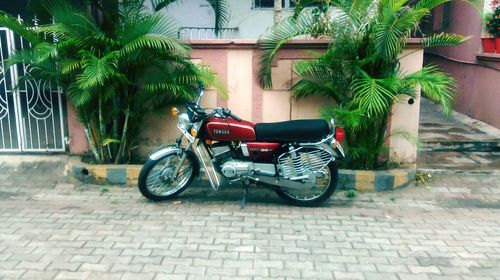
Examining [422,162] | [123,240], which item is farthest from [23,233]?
[422,162]

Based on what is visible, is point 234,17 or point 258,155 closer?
point 258,155

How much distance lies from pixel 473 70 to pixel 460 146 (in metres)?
2.80

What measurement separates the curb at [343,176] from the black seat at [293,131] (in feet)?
2.85

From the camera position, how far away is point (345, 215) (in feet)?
17.1

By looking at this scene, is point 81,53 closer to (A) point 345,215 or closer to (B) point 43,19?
(B) point 43,19

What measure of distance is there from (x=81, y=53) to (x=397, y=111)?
3.77 meters

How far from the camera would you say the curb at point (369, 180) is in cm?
588

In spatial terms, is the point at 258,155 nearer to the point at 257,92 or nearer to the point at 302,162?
the point at 302,162

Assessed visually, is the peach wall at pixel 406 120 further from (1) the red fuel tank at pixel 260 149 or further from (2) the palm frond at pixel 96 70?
(2) the palm frond at pixel 96 70

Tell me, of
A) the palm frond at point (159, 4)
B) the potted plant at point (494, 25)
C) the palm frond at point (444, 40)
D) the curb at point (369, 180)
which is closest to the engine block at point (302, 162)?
the curb at point (369, 180)

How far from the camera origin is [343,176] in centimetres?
589

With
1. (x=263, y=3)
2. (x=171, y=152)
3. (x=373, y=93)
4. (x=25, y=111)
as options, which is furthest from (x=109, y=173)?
(x=263, y=3)

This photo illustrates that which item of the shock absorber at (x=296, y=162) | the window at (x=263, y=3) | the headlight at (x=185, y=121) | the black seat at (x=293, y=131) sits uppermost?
the window at (x=263, y=3)

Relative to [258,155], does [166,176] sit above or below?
below
